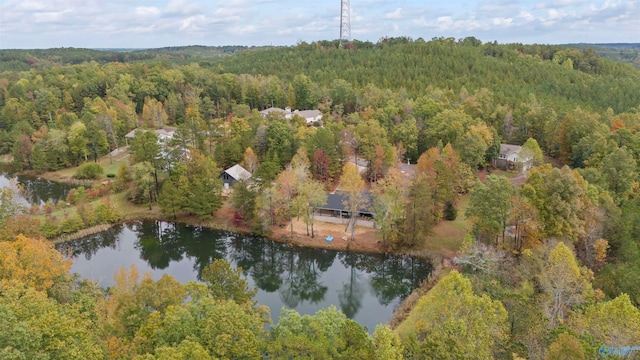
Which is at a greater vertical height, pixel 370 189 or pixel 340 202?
pixel 370 189

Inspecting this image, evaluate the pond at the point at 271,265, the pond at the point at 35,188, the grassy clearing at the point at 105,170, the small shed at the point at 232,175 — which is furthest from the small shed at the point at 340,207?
the pond at the point at 35,188

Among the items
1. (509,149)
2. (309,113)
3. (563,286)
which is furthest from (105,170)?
(563,286)

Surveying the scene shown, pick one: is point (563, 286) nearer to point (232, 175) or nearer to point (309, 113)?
point (232, 175)

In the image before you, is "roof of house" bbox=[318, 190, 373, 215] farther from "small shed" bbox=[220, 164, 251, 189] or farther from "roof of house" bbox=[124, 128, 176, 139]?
"roof of house" bbox=[124, 128, 176, 139]

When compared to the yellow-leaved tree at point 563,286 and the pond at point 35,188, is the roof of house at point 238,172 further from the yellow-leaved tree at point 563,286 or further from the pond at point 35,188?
the yellow-leaved tree at point 563,286

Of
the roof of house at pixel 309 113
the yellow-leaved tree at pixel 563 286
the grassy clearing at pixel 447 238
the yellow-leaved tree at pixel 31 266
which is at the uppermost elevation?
the roof of house at pixel 309 113

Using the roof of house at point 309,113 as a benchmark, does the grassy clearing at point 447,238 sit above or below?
below

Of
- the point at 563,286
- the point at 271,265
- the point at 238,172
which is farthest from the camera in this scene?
the point at 238,172

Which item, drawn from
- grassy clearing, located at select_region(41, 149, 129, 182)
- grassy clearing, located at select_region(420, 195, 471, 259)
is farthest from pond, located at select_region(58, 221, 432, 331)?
grassy clearing, located at select_region(41, 149, 129, 182)
